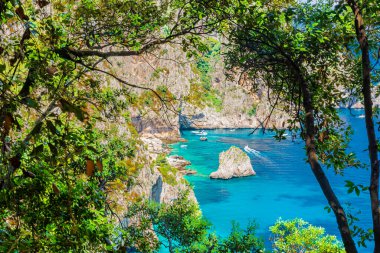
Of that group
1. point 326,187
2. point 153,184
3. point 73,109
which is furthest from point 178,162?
point 73,109

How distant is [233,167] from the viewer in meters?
71.8

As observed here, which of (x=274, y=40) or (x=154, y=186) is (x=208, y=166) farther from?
(x=274, y=40)

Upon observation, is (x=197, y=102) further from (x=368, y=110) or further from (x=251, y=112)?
(x=368, y=110)

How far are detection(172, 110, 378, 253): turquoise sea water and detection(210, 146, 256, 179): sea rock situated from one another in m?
1.47

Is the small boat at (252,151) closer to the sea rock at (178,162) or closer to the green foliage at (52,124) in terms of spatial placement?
the sea rock at (178,162)

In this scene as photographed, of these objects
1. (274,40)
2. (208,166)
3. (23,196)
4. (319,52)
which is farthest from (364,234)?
(208,166)

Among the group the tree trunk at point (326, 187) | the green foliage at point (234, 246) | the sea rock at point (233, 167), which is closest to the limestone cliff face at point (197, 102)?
the sea rock at point (233, 167)

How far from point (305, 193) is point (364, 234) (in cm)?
5783

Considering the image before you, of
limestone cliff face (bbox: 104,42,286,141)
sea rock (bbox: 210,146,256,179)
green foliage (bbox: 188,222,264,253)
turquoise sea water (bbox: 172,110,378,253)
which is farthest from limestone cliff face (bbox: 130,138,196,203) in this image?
limestone cliff face (bbox: 104,42,286,141)

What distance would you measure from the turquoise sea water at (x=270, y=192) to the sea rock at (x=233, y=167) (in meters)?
1.47

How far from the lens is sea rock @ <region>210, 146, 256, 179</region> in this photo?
234 ft

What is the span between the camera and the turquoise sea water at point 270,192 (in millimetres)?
49438

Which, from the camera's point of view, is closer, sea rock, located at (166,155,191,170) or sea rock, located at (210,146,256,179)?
sea rock, located at (210,146,256,179)

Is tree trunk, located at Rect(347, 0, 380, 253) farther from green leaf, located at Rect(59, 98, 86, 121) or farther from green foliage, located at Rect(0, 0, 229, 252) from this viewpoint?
green leaf, located at Rect(59, 98, 86, 121)
